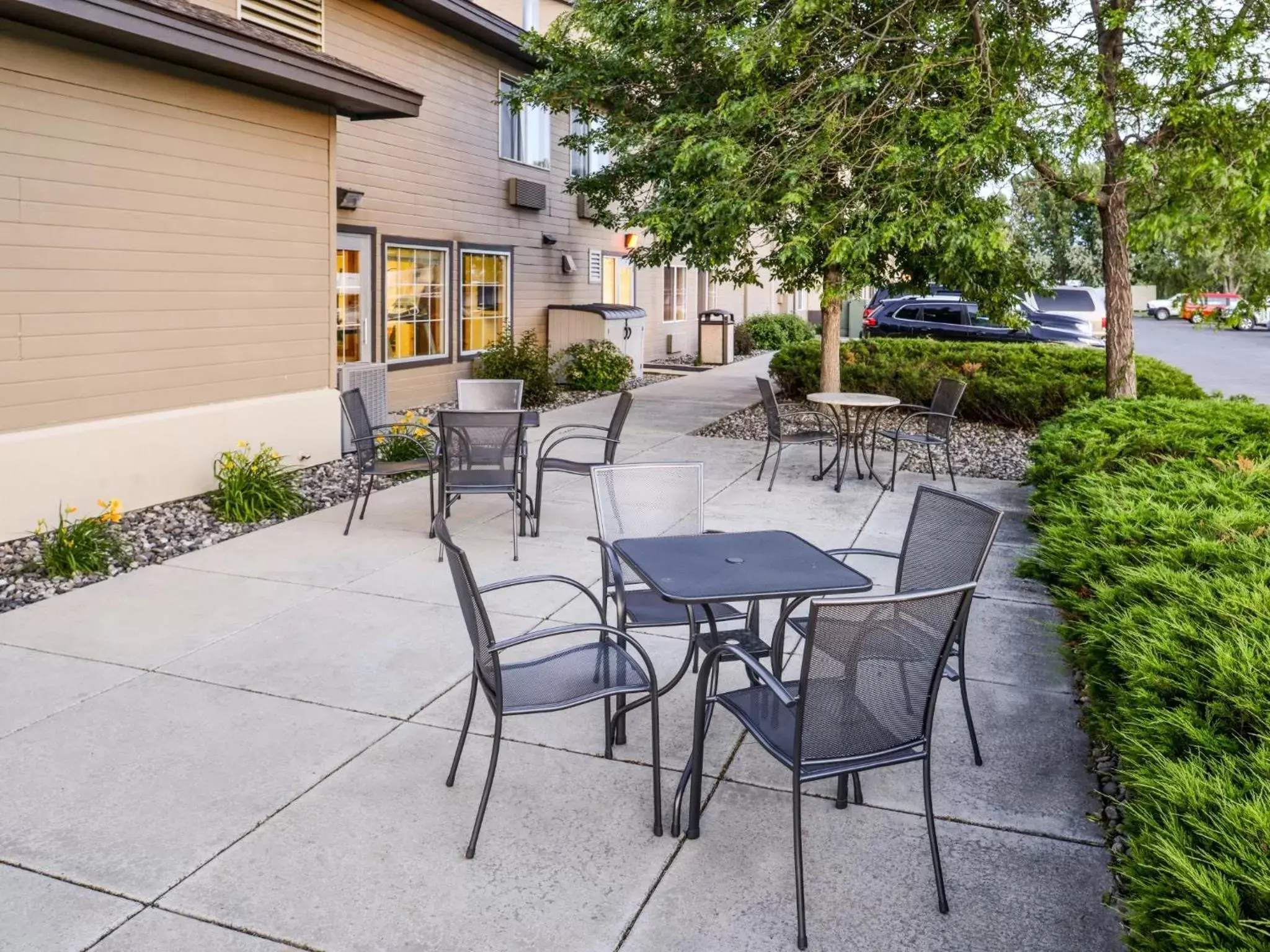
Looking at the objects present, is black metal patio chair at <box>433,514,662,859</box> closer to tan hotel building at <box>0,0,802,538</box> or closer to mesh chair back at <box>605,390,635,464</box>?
mesh chair back at <box>605,390,635,464</box>

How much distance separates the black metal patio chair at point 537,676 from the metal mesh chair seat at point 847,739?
1.47ft

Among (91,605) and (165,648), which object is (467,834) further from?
(91,605)

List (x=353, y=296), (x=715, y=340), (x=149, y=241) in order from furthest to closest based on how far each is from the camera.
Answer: (x=715, y=340) < (x=353, y=296) < (x=149, y=241)

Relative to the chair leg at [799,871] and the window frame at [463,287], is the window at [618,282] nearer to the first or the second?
the window frame at [463,287]

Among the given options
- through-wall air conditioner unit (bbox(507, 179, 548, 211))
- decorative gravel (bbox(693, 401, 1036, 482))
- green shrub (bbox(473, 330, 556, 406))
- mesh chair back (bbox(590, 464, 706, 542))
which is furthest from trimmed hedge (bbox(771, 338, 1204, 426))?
mesh chair back (bbox(590, 464, 706, 542))

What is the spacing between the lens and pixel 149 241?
24.9 feet

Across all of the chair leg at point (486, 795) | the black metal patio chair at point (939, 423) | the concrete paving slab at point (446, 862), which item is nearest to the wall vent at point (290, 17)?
the black metal patio chair at point (939, 423)

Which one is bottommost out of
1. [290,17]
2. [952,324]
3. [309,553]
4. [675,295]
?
[309,553]

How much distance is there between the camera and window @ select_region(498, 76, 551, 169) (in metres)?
15.2

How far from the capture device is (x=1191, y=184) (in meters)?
7.50

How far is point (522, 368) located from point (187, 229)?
6.48m

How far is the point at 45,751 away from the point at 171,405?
456cm

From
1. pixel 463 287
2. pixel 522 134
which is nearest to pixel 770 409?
pixel 463 287

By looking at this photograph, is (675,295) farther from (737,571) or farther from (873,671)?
(873,671)
